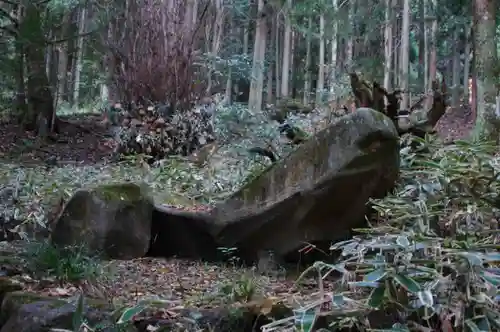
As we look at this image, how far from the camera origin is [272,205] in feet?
9.95

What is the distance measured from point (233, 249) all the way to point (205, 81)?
417cm

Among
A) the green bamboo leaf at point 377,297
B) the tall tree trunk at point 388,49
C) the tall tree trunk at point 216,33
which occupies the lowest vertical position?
the green bamboo leaf at point 377,297

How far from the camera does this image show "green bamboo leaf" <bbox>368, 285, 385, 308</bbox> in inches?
68.2

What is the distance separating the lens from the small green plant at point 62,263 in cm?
266

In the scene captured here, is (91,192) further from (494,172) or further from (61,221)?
(494,172)

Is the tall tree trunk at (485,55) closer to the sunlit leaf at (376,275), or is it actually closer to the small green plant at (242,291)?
the small green plant at (242,291)

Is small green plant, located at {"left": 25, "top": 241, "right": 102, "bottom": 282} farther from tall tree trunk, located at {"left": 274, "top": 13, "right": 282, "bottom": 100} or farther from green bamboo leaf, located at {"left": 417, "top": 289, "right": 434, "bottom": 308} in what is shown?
tall tree trunk, located at {"left": 274, "top": 13, "right": 282, "bottom": 100}

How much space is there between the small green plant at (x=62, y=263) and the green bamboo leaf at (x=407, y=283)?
1515 millimetres

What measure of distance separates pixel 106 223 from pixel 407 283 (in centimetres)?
197

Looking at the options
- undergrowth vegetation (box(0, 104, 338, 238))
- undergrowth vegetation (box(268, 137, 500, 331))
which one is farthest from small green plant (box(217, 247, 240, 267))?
undergrowth vegetation (box(268, 137, 500, 331))

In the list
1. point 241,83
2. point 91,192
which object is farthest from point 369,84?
point 241,83

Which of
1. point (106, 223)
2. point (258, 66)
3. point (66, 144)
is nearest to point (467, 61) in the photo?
point (258, 66)

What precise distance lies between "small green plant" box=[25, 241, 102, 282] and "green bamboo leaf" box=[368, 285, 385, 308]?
143cm

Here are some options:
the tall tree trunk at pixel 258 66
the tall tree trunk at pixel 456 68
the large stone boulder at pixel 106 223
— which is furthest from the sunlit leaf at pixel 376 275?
the tall tree trunk at pixel 456 68
